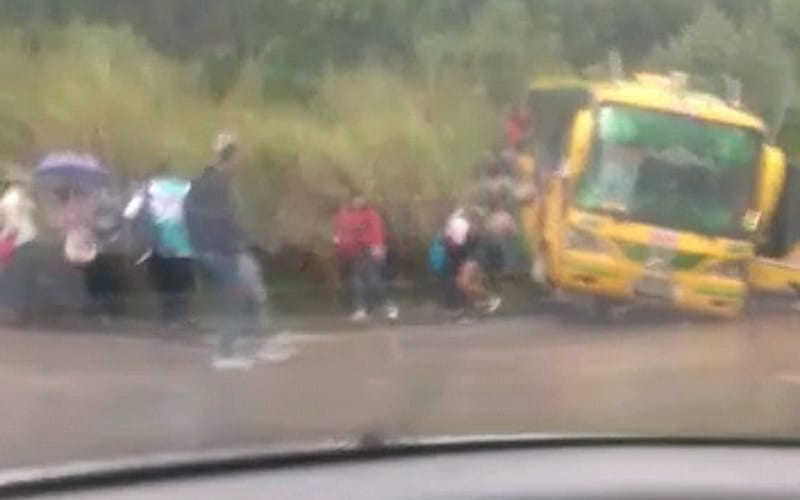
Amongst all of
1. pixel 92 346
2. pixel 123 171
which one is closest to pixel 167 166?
pixel 123 171

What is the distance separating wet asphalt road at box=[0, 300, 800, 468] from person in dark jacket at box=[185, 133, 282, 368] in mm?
20

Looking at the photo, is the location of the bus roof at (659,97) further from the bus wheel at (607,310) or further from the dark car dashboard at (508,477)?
the dark car dashboard at (508,477)

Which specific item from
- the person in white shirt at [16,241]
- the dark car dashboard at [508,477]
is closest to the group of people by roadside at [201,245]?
the person in white shirt at [16,241]

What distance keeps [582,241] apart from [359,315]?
8.0 inches

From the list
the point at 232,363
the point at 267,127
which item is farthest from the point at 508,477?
the point at 267,127

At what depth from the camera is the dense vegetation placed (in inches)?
48.7

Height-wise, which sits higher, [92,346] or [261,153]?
[261,153]

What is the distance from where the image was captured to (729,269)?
1.41 m

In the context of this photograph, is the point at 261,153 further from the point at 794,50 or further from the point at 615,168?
the point at 794,50

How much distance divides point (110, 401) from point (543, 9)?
484mm

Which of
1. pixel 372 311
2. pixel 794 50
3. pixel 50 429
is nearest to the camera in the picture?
pixel 50 429

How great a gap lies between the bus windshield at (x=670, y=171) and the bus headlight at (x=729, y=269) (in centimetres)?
3

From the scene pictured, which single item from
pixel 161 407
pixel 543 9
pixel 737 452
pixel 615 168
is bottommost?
pixel 737 452

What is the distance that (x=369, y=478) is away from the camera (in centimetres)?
127
